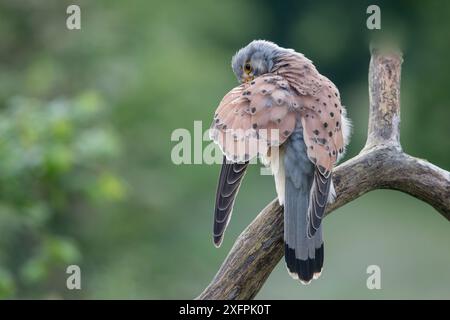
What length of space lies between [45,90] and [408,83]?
7528 mm

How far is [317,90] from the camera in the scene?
446cm

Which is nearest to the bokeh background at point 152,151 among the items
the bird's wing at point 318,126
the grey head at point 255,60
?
the grey head at point 255,60

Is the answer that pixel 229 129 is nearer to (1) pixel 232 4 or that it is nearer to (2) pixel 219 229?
(2) pixel 219 229

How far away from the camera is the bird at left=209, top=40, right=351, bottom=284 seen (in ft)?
13.5

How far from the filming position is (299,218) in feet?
13.6

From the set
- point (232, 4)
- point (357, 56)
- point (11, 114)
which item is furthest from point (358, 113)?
point (11, 114)

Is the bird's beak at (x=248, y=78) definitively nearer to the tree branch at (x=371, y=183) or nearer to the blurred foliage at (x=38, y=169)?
the tree branch at (x=371, y=183)

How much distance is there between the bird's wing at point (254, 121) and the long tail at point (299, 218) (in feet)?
0.37

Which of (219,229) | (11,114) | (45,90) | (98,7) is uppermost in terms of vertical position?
(98,7)

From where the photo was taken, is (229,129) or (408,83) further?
(408,83)

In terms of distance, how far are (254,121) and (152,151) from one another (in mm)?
5545

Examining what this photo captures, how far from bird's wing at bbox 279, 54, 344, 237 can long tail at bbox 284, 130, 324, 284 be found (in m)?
0.03

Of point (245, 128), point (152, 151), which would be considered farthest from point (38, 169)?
point (152, 151)

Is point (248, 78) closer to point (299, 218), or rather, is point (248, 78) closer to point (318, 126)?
point (318, 126)
